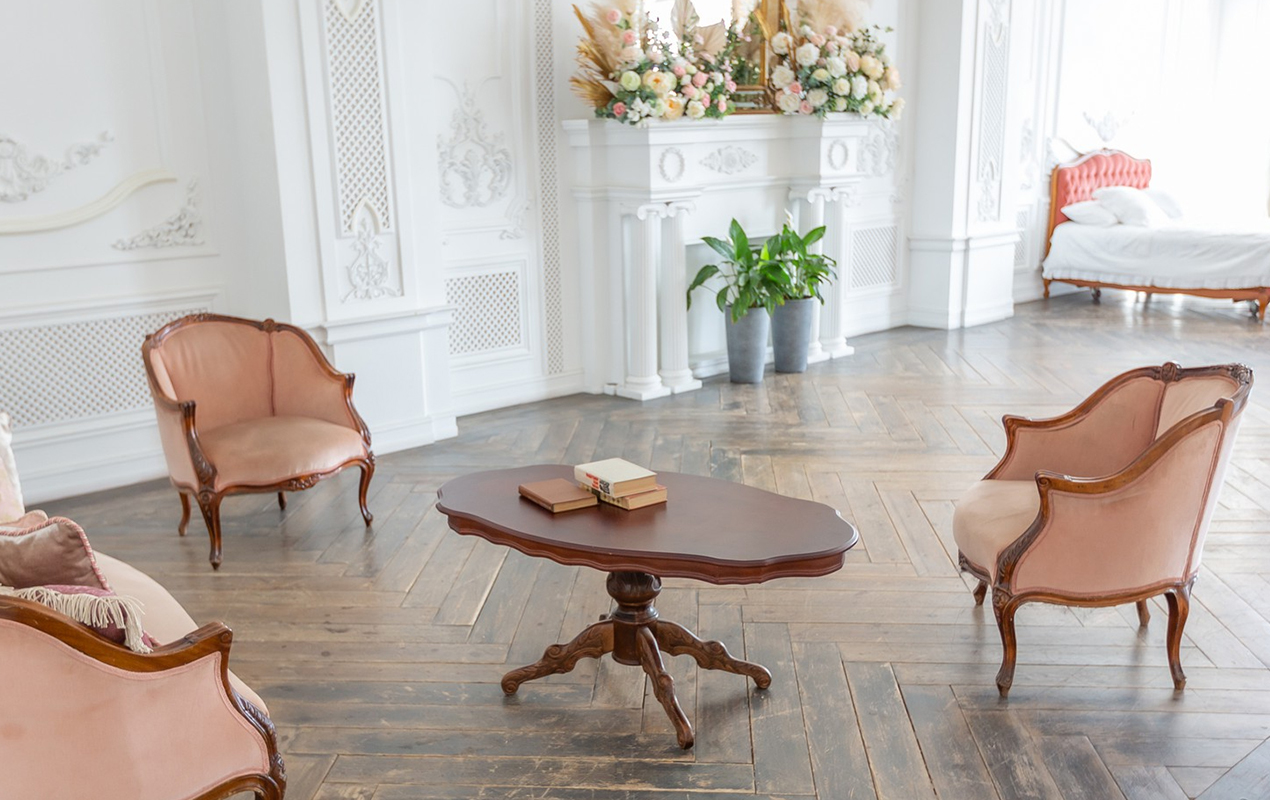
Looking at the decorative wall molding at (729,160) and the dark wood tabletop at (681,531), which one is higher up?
the decorative wall molding at (729,160)

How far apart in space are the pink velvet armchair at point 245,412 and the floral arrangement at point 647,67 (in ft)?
7.43

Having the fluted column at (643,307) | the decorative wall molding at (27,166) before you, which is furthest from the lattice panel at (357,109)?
the fluted column at (643,307)

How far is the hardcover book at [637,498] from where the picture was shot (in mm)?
2869

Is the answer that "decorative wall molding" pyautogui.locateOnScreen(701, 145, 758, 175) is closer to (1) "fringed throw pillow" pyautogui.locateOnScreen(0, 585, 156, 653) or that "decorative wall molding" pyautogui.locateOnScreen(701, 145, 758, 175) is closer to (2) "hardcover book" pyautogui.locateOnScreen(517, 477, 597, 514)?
(2) "hardcover book" pyautogui.locateOnScreen(517, 477, 597, 514)

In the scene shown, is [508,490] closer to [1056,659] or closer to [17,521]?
[17,521]

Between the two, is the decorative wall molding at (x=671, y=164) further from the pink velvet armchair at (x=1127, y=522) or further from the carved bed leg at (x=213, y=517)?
the pink velvet armchair at (x=1127, y=522)

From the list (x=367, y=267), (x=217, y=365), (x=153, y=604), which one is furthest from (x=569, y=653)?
(x=367, y=267)

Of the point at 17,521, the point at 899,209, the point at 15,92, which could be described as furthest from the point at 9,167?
the point at 899,209

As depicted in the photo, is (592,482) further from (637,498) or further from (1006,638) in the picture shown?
(1006,638)

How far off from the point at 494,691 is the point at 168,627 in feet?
2.89

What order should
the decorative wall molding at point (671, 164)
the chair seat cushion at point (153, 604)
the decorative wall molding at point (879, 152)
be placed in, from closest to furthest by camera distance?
the chair seat cushion at point (153, 604) → the decorative wall molding at point (671, 164) → the decorative wall molding at point (879, 152)

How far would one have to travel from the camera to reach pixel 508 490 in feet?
9.99

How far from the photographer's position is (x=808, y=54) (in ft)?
21.3

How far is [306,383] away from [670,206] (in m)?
2.53
